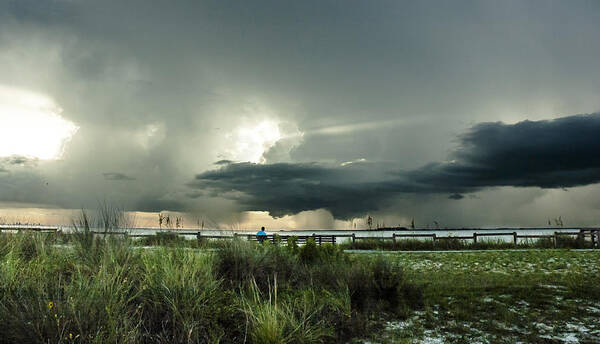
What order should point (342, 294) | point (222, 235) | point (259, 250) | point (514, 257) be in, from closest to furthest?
point (342, 294)
point (259, 250)
point (222, 235)
point (514, 257)

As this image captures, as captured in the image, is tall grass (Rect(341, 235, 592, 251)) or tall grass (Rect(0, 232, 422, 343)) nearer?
tall grass (Rect(0, 232, 422, 343))

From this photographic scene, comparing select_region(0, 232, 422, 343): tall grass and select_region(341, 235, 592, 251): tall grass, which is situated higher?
select_region(0, 232, 422, 343): tall grass

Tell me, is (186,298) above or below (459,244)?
above

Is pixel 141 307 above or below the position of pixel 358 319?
above

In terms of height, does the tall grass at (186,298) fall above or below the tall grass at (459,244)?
above

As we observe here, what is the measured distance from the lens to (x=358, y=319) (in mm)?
6703

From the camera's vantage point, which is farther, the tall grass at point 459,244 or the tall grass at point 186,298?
the tall grass at point 459,244

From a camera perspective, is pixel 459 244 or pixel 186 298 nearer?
pixel 186 298

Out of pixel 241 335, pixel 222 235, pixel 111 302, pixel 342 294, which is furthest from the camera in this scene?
pixel 222 235

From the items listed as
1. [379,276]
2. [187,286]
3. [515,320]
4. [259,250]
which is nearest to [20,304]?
[187,286]

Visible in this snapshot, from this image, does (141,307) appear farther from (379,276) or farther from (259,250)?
(379,276)

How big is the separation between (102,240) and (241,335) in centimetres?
511

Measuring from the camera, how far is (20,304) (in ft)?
18.2

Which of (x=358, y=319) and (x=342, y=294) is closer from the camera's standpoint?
(x=358, y=319)
